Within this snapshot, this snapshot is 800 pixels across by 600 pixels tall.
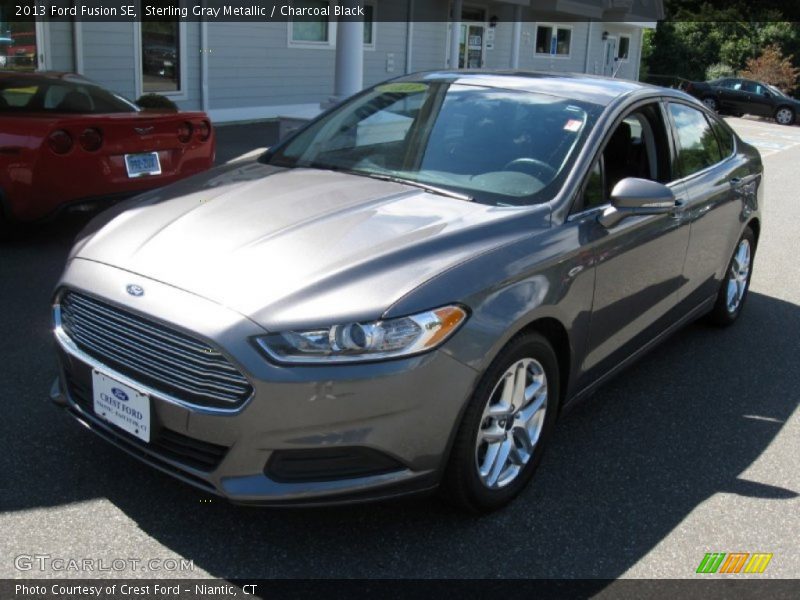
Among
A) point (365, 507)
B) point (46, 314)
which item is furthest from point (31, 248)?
point (365, 507)

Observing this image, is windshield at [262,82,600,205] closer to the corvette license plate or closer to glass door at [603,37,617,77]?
the corvette license plate

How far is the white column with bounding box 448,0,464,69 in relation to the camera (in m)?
23.2

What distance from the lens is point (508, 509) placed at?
3.29 metres

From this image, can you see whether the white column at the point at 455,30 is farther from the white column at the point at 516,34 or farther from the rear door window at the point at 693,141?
the rear door window at the point at 693,141

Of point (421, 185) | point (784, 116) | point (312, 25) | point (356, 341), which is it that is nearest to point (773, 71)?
point (784, 116)

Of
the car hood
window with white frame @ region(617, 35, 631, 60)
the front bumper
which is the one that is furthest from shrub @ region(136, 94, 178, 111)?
window with white frame @ region(617, 35, 631, 60)

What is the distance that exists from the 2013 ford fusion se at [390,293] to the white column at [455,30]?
19999mm

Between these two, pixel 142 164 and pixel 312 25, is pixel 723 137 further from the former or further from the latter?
pixel 312 25

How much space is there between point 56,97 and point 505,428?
17.1ft

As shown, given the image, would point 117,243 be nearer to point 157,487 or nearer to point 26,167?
point 157,487

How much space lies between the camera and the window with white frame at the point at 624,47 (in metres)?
36.9

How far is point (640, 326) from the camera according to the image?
4109 mm

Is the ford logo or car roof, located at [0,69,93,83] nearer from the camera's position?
the ford logo

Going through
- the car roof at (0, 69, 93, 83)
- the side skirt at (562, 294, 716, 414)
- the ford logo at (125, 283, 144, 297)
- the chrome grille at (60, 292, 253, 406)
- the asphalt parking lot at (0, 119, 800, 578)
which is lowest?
the asphalt parking lot at (0, 119, 800, 578)
